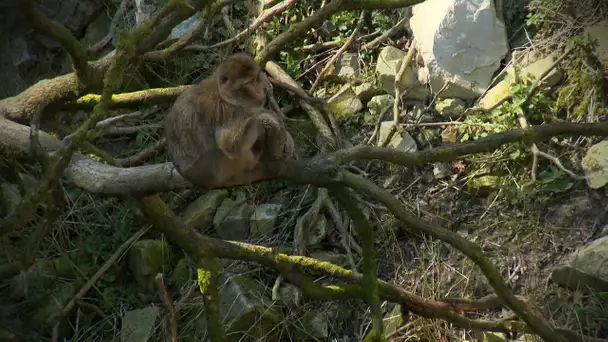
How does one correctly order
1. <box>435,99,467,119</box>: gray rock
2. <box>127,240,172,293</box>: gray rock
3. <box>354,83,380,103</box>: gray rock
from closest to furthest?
<box>127,240,172,293</box>: gray rock
<box>435,99,467,119</box>: gray rock
<box>354,83,380,103</box>: gray rock

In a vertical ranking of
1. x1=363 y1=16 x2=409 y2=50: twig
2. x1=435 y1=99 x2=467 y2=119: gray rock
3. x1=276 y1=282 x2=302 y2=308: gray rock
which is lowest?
x1=276 y1=282 x2=302 y2=308: gray rock

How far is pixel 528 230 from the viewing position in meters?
5.78

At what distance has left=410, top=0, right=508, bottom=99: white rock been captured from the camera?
21.4 ft

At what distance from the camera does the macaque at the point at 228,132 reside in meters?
3.75

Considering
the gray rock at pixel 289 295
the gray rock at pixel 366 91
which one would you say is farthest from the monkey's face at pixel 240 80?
the gray rock at pixel 366 91

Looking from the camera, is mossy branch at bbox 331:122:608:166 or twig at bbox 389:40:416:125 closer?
mossy branch at bbox 331:122:608:166

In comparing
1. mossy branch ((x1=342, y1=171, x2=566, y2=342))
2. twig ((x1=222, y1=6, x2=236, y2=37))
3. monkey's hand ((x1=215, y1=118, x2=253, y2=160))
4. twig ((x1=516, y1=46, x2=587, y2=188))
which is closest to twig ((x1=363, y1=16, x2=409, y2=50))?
twig ((x1=222, y1=6, x2=236, y2=37))

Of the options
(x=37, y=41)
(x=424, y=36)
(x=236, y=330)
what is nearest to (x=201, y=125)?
(x=236, y=330)

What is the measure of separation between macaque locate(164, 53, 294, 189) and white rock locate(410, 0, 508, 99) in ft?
9.21

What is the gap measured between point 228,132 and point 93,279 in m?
3.06

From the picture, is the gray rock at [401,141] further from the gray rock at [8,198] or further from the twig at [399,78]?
the gray rock at [8,198]

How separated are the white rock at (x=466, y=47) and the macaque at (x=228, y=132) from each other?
2806 mm

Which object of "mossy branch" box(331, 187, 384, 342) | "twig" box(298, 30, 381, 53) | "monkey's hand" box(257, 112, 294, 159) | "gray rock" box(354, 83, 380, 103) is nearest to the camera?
"monkey's hand" box(257, 112, 294, 159)

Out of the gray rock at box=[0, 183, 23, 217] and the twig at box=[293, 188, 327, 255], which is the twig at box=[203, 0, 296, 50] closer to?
the twig at box=[293, 188, 327, 255]
